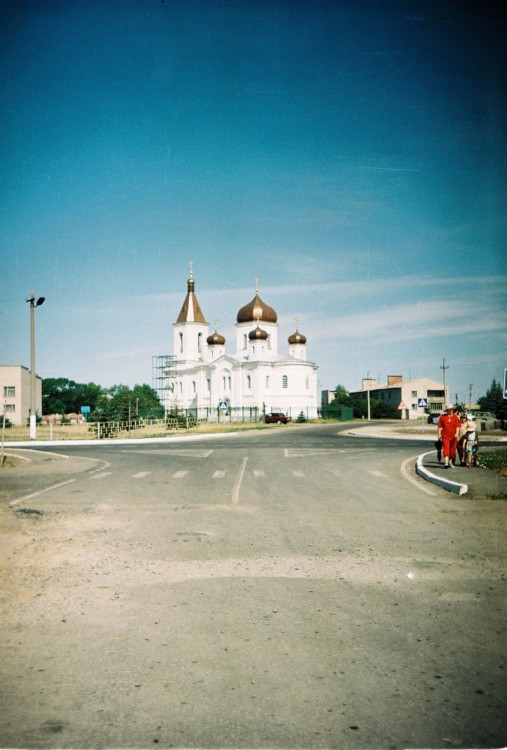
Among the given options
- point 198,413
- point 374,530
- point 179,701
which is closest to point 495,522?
point 374,530

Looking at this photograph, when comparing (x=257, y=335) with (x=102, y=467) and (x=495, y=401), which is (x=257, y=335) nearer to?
(x=495, y=401)

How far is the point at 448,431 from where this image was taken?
1959 cm

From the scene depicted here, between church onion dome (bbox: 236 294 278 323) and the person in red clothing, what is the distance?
3294 inches

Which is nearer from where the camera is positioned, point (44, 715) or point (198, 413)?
point (44, 715)

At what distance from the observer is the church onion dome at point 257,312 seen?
10300 centimetres

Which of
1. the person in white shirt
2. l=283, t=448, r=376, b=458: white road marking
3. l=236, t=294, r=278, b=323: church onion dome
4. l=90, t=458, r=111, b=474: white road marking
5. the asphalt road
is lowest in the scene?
the asphalt road

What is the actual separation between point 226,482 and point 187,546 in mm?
8374

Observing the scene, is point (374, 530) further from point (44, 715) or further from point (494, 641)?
point (44, 715)

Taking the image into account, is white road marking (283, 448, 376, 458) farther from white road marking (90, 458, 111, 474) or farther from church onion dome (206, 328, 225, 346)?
church onion dome (206, 328, 225, 346)

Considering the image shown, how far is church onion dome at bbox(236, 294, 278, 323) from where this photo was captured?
103000mm

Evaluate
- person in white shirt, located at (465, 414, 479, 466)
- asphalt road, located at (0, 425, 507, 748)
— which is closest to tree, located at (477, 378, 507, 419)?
person in white shirt, located at (465, 414, 479, 466)

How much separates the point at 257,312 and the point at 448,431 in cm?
8424

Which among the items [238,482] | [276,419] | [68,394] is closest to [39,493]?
[238,482]

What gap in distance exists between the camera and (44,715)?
406 centimetres
